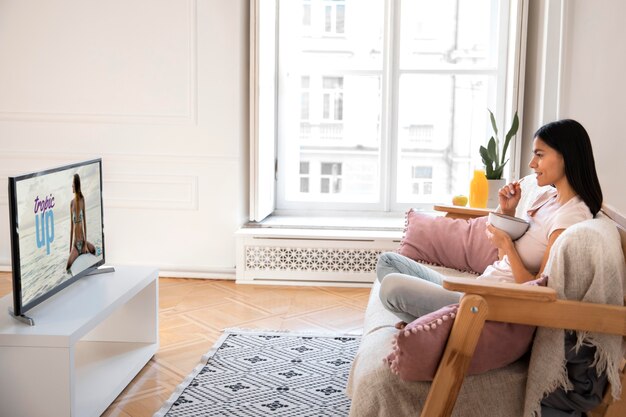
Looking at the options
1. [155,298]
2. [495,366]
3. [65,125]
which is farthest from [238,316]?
[495,366]

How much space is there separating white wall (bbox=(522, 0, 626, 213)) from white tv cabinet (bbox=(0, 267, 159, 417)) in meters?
2.00

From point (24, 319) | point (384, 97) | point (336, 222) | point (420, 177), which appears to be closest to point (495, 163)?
point (420, 177)

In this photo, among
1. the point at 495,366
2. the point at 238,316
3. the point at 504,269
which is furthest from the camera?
the point at 238,316

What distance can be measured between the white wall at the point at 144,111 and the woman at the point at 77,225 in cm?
167

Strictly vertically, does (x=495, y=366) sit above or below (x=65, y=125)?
below

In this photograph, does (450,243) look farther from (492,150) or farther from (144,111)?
(144,111)

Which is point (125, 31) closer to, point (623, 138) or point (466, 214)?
point (466, 214)

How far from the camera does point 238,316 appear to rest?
163 inches

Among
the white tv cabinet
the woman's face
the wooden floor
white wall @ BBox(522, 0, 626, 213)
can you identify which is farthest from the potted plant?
the white tv cabinet

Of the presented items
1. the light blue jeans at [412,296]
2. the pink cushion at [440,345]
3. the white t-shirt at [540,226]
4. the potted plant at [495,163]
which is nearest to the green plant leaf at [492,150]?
the potted plant at [495,163]

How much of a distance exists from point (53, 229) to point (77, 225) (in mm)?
237

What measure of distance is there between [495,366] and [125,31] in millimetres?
3466

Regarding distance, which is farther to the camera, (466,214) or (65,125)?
(65,125)

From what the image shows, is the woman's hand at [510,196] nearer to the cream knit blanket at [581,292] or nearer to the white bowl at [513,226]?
the white bowl at [513,226]
